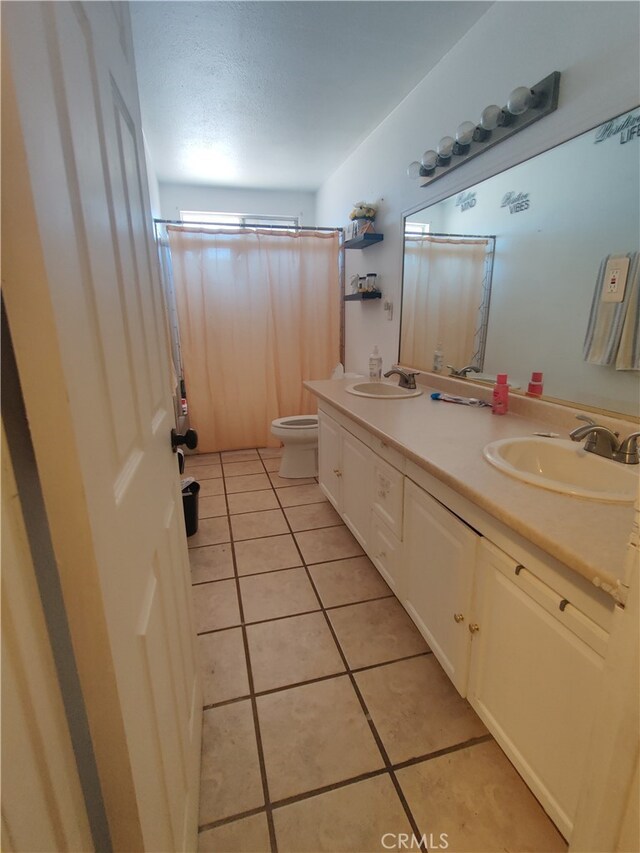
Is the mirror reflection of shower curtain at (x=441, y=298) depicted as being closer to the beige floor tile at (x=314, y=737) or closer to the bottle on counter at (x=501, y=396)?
the bottle on counter at (x=501, y=396)

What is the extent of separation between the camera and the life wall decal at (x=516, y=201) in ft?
5.24

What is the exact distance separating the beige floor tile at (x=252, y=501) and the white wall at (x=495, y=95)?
129cm

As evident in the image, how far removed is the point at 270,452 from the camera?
3.72 m

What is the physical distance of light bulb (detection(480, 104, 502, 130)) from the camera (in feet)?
5.20

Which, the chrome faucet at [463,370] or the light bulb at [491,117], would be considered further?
the chrome faucet at [463,370]

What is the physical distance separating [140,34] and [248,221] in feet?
7.71

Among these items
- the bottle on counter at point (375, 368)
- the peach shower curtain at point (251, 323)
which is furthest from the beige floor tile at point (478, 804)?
the peach shower curtain at point (251, 323)

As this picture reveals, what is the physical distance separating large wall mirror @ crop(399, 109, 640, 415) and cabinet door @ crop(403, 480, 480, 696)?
0.72 metres

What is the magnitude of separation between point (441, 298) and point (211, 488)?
6.74 ft

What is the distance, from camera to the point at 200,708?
1228 mm

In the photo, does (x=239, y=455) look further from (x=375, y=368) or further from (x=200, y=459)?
(x=375, y=368)

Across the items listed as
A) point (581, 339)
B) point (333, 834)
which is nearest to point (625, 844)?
point (333, 834)

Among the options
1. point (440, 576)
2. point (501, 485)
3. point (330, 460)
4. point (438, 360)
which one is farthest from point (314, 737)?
point (438, 360)

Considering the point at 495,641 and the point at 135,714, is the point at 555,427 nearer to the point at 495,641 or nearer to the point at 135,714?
the point at 495,641
